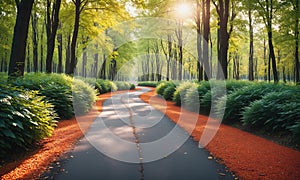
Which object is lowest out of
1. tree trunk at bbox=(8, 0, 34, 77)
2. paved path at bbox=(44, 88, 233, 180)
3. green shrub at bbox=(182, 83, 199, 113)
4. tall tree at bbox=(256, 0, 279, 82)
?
paved path at bbox=(44, 88, 233, 180)

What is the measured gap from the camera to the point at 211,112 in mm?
10906

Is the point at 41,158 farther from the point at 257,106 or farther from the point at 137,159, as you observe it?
the point at 257,106

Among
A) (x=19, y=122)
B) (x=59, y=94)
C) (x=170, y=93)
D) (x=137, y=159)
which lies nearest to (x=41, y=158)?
(x=19, y=122)

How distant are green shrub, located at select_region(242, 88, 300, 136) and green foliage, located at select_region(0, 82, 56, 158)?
6.14 metres

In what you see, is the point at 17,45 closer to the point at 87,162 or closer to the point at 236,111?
the point at 87,162

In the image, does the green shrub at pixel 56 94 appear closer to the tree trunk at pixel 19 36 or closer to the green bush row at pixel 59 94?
the green bush row at pixel 59 94

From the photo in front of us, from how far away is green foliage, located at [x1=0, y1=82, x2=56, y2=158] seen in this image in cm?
412

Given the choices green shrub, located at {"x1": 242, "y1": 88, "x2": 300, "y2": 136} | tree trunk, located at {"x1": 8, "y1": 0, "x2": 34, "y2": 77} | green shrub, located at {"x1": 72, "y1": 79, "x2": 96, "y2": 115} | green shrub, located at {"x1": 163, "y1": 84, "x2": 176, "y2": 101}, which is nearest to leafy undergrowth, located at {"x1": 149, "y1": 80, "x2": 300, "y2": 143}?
green shrub, located at {"x1": 242, "y1": 88, "x2": 300, "y2": 136}

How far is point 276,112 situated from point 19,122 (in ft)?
22.3

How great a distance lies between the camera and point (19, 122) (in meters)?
4.33

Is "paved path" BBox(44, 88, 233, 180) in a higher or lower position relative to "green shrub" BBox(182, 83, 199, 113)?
lower

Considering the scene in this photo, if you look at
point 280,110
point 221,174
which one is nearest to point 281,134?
point 280,110

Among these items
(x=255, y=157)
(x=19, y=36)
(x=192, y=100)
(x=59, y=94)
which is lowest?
(x=255, y=157)

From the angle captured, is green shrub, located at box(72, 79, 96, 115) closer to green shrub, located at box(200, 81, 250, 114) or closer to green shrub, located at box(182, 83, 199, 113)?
green shrub, located at box(182, 83, 199, 113)
